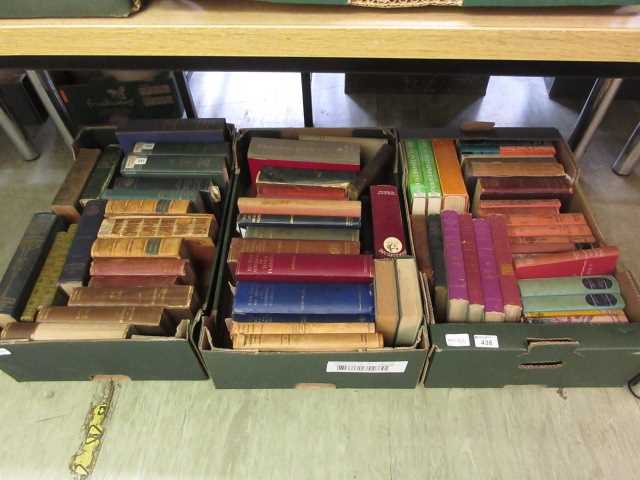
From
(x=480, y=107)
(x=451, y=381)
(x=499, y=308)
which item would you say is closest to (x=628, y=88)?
(x=480, y=107)

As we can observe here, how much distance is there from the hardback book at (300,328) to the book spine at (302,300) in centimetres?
2

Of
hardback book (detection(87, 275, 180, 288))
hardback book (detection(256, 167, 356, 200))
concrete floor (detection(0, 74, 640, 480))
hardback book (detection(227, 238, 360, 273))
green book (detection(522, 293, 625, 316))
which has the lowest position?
concrete floor (detection(0, 74, 640, 480))

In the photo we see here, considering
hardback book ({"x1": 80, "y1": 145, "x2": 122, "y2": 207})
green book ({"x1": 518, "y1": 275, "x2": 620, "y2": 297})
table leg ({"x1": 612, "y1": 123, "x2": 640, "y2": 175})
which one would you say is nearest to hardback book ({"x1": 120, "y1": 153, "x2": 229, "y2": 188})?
hardback book ({"x1": 80, "y1": 145, "x2": 122, "y2": 207})

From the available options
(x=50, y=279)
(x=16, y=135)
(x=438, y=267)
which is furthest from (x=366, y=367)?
(x=16, y=135)

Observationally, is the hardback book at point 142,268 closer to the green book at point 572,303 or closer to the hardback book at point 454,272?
the hardback book at point 454,272

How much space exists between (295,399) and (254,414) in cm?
9

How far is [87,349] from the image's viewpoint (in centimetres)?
83

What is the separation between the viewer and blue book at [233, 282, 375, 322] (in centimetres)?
82

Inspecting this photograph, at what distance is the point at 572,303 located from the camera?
2.86 feet

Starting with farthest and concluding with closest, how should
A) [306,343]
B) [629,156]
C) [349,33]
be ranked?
[629,156] < [306,343] < [349,33]

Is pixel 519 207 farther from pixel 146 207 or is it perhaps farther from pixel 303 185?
pixel 146 207

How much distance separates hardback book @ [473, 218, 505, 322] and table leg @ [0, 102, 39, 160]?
1348 millimetres

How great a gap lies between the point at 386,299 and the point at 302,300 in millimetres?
154

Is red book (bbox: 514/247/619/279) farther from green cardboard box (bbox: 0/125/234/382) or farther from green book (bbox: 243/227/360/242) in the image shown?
green cardboard box (bbox: 0/125/234/382)
